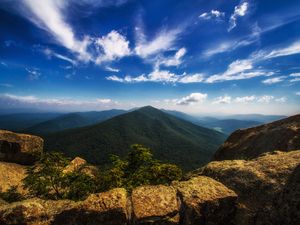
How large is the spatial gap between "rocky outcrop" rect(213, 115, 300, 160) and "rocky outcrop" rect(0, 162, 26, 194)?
147 feet

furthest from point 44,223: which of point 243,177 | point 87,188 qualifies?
point 243,177

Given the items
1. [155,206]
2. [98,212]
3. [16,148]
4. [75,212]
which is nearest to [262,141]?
[155,206]

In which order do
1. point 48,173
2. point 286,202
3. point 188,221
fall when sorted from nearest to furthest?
point 286,202, point 188,221, point 48,173

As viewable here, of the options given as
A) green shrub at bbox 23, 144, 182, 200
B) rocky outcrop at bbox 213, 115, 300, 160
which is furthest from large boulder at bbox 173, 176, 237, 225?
rocky outcrop at bbox 213, 115, 300, 160

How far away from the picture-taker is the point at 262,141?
1396 inches

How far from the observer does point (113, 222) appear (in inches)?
559

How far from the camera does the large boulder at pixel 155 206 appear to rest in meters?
13.9

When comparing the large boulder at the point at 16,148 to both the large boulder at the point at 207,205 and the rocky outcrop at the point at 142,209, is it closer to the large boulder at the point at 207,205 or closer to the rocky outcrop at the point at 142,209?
the rocky outcrop at the point at 142,209

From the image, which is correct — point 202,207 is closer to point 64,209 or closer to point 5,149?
point 64,209

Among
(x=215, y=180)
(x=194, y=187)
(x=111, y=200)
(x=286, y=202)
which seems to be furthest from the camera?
(x=215, y=180)

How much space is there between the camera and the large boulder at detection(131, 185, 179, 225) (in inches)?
546

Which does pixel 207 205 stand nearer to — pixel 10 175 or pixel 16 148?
pixel 10 175

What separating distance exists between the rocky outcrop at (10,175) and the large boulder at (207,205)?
1589 inches

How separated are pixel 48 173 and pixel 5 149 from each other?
41.6 m
